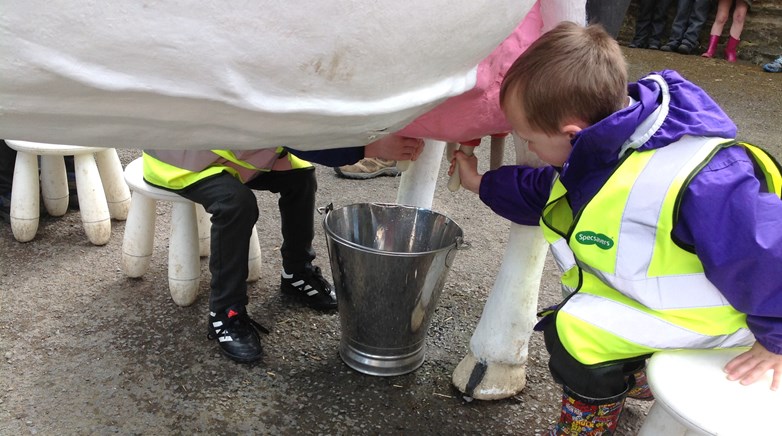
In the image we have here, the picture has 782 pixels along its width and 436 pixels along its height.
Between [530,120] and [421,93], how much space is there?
0.35 metres

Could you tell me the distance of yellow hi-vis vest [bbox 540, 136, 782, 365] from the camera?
3.34 ft

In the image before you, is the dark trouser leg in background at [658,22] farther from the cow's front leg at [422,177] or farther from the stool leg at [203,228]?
the stool leg at [203,228]

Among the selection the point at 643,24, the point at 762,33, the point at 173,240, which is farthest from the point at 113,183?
the point at 762,33

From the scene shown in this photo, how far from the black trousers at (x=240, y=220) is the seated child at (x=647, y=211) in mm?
746

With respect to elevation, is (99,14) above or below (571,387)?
above

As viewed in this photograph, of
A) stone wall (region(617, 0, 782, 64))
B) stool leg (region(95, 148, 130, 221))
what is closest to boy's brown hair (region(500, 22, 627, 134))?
stool leg (region(95, 148, 130, 221))

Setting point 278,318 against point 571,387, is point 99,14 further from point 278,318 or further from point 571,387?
point 278,318

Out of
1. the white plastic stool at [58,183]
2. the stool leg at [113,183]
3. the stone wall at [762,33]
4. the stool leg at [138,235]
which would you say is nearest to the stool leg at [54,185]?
the white plastic stool at [58,183]

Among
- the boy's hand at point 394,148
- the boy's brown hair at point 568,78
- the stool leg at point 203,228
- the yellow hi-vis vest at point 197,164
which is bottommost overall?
the stool leg at point 203,228

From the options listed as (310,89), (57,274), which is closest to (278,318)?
(57,274)

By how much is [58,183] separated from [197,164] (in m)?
0.86

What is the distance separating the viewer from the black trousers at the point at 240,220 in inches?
64.1

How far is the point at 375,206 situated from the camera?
1720 mm

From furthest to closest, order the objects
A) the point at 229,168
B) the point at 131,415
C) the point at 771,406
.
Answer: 1. the point at 229,168
2. the point at 131,415
3. the point at 771,406
